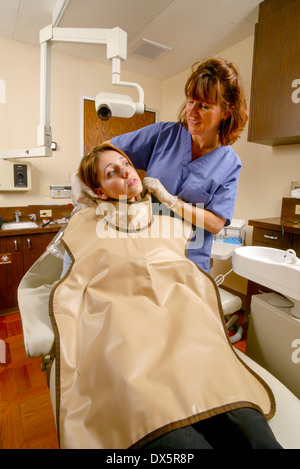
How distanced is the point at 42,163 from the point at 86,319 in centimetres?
233

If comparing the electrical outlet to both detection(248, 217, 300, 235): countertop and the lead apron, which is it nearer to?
the lead apron

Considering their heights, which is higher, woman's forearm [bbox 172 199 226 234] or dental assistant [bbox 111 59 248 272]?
dental assistant [bbox 111 59 248 272]

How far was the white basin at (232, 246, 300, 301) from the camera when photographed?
98cm

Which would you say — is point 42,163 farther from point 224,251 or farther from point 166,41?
point 224,251

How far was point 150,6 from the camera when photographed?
199cm

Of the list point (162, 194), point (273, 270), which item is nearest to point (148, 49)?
point (162, 194)

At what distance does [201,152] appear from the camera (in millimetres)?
1301

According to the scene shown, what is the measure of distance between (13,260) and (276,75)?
256 centimetres

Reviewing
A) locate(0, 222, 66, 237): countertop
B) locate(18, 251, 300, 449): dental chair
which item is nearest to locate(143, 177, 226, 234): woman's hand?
locate(18, 251, 300, 449): dental chair

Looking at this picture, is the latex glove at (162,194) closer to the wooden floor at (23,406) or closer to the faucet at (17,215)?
the wooden floor at (23,406)

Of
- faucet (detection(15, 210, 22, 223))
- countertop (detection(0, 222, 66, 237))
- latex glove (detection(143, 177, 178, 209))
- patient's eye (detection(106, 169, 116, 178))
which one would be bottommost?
countertop (detection(0, 222, 66, 237))

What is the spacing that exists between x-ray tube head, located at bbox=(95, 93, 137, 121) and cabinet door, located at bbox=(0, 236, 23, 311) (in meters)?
1.55

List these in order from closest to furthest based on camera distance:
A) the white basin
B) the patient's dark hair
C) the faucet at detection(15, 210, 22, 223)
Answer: the white basin, the patient's dark hair, the faucet at detection(15, 210, 22, 223)
